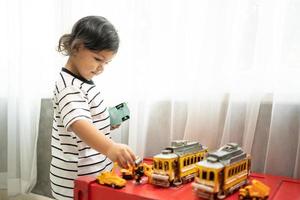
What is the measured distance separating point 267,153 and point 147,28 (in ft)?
1.41

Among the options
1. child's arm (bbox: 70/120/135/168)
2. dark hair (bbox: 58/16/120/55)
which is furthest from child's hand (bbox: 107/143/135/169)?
dark hair (bbox: 58/16/120/55)

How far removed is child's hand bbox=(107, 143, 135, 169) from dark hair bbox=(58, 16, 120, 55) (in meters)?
0.24

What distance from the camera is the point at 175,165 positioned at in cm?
61

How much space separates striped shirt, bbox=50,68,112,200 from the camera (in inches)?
30.1

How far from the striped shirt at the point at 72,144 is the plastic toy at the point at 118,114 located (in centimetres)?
2

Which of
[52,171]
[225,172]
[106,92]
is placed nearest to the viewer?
[225,172]

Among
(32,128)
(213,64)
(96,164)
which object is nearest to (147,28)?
(213,64)

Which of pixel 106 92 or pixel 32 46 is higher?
pixel 32 46

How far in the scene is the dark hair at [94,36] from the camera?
76 cm

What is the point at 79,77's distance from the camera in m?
0.79

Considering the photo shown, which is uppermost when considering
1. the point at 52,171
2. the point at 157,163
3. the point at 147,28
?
the point at 147,28

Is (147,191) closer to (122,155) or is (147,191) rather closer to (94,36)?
(122,155)

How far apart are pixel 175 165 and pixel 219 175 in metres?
0.10

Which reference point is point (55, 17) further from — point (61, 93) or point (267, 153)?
point (267, 153)
